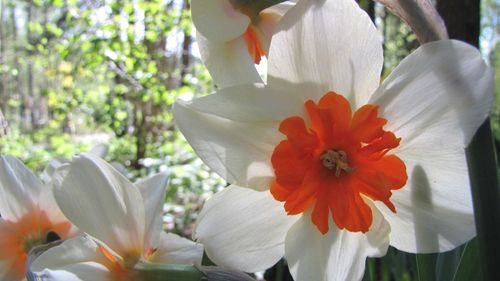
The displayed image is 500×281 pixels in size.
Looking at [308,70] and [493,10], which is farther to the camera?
[493,10]

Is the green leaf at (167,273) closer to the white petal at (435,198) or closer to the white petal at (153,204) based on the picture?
the white petal at (153,204)

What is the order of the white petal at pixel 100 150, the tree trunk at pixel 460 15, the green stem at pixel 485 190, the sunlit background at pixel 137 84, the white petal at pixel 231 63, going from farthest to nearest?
1. the sunlit background at pixel 137 84
2. the tree trunk at pixel 460 15
3. the white petal at pixel 100 150
4. the white petal at pixel 231 63
5. the green stem at pixel 485 190

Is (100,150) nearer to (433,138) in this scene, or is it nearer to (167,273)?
(167,273)

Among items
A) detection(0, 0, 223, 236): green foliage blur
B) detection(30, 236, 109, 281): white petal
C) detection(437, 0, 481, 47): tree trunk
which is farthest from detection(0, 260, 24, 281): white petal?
detection(0, 0, 223, 236): green foliage blur

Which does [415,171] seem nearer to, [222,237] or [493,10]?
[222,237]

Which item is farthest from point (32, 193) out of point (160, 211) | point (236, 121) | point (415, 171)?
point (415, 171)

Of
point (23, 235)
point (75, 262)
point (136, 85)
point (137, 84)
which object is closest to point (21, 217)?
point (23, 235)

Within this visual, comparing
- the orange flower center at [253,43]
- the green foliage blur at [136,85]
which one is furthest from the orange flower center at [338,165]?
the green foliage blur at [136,85]
